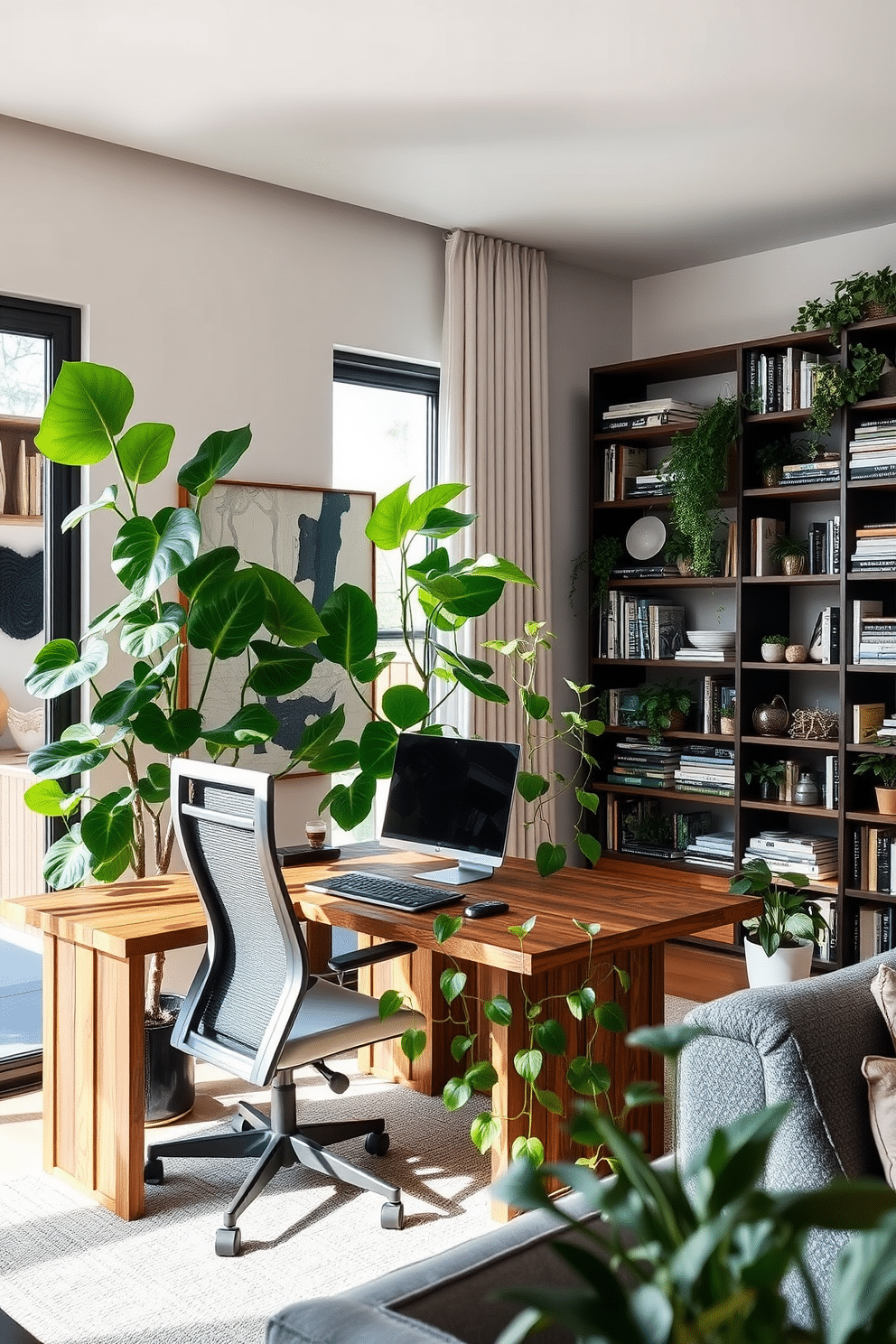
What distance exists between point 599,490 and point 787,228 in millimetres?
1302

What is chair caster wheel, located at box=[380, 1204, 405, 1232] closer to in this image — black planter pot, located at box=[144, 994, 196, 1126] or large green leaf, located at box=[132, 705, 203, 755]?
black planter pot, located at box=[144, 994, 196, 1126]

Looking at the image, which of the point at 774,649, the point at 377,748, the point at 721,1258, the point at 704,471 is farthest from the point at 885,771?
the point at 721,1258

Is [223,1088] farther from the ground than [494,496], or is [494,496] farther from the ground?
[494,496]

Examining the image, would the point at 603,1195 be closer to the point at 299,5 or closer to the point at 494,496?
the point at 299,5

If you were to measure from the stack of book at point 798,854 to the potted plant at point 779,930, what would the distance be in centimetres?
73

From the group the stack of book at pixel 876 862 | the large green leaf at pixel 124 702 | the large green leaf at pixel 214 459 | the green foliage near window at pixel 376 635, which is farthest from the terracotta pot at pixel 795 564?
the large green leaf at pixel 124 702

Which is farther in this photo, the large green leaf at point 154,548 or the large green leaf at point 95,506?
the large green leaf at point 95,506

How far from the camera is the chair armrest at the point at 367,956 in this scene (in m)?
2.87

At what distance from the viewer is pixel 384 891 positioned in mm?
3203

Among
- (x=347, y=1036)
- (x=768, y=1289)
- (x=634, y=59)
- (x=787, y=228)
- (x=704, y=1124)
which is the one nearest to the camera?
(x=768, y=1289)

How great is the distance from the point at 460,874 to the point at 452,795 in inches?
10.1

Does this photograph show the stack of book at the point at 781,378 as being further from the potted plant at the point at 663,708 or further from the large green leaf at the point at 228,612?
the large green leaf at the point at 228,612

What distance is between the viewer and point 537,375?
209 inches

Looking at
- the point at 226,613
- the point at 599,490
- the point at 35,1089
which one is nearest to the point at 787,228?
the point at 599,490
